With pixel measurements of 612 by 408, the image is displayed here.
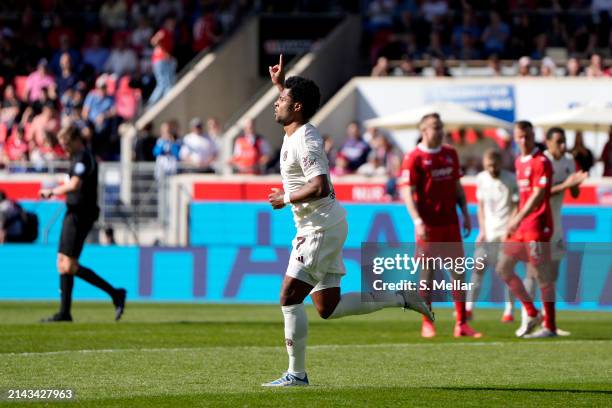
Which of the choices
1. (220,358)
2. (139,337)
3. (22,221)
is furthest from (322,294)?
(22,221)

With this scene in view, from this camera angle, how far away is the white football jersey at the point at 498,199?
1734 cm

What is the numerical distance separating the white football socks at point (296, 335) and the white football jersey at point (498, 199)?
303 inches

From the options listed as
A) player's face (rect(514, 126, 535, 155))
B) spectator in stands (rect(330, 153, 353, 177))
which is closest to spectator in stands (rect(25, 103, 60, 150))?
spectator in stands (rect(330, 153, 353, 177))

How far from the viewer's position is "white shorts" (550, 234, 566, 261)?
602 inches

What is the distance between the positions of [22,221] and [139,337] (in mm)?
11956

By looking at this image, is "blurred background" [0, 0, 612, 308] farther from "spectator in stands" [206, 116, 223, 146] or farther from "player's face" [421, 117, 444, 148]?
"player's face" [421, 117, 444, 148]

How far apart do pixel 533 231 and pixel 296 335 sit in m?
5.65

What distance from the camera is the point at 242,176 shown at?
2738cm

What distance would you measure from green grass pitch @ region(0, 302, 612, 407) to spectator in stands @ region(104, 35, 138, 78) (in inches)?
618

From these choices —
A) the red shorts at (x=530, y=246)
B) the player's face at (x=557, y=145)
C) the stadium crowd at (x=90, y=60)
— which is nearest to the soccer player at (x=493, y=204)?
the player's face at (x=557, y=145)

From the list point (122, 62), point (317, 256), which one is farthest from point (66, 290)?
point (122, 62)

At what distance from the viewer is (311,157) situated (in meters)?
9.84

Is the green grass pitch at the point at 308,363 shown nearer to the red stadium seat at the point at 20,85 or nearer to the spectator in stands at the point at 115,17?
the red stadium seat at the point at 20,85

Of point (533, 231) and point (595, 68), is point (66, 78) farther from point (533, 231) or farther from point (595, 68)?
point (533, 231)
